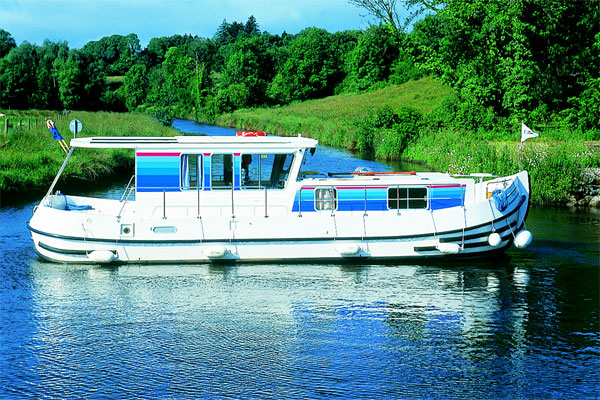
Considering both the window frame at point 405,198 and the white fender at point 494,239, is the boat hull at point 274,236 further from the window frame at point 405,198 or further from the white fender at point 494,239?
the window frame at point 405,198

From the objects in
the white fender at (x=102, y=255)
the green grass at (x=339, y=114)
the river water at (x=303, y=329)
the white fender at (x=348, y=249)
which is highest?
the green grass at (x=339, y=114)

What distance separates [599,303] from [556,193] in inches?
570

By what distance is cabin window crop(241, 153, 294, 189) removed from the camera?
20859 millimetres

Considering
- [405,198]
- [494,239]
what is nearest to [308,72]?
[405,198]

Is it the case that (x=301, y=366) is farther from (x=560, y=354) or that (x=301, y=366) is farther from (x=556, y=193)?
(x=556, y=193)

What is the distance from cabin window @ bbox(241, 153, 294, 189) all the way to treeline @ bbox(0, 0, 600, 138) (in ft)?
80.5

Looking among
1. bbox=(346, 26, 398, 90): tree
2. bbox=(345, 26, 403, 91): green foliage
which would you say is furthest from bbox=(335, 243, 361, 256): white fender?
bbox=(346, 26, 398, 90): tree

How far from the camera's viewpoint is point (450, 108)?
162ft

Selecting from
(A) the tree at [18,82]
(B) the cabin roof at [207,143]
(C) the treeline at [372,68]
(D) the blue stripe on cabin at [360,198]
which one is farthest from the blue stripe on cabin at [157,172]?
(A) the tree at [18,82]

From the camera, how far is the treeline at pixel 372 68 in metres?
41.7

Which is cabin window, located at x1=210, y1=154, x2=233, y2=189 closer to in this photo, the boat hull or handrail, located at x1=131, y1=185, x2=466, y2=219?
handrail, located at x1=131, y1=185, x2=466, y2=219

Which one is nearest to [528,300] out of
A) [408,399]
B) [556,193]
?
[408,399]

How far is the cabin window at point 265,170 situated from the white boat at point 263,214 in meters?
0.03

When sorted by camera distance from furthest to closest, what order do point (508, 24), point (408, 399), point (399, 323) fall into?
point (508, 24) < point (399, 323) < point (408, 399)
